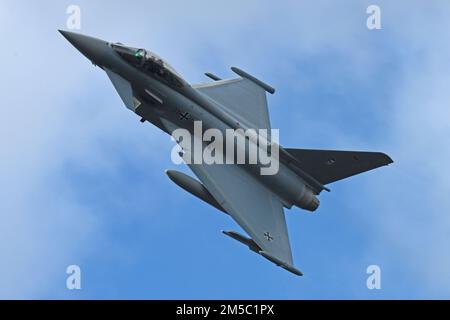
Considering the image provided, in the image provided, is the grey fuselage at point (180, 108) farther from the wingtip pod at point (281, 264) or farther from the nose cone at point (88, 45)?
the wingtip pod at point (281, 264)

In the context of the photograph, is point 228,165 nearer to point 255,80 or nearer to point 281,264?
point 281,264

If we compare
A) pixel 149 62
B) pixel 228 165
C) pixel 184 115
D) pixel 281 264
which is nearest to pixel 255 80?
pixel 228 165

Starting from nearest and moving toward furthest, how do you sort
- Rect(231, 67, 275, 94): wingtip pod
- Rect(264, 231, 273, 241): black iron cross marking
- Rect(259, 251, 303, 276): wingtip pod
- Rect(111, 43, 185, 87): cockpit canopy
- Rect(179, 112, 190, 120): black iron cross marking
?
Rect(111, 43, 185, 87): cockpit canopy, Rect(259, 251, 303, 276): wingtip pod, Rect(179, 112, 190, 120): black iron cross marking, Rect(264, 231, 273, 241): black iron cross marking, Rect(231, 67, 275, 94): wingtip pod

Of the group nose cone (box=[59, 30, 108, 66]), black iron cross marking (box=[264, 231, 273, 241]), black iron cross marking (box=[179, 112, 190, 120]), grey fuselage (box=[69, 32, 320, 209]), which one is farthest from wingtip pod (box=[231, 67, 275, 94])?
nose cone (box=[59, 30, 108, 66])

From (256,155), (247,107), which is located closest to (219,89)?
(247,107)

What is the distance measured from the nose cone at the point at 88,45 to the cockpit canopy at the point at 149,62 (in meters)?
0.48

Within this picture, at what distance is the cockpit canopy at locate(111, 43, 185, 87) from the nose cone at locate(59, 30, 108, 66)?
48 cm

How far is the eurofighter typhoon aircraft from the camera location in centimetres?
3045

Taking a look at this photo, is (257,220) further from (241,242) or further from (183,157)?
(183,157)

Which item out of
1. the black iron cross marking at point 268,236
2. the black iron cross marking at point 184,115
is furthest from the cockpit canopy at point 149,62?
the black iron cross marking at point 268,236

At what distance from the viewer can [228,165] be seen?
31.8 metres

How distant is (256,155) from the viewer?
3195cm

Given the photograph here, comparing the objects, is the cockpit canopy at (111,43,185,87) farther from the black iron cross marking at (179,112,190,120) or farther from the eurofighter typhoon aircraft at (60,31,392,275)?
the black iron cross marking at (179,112,190,120)

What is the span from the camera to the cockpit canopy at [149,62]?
3038cm
